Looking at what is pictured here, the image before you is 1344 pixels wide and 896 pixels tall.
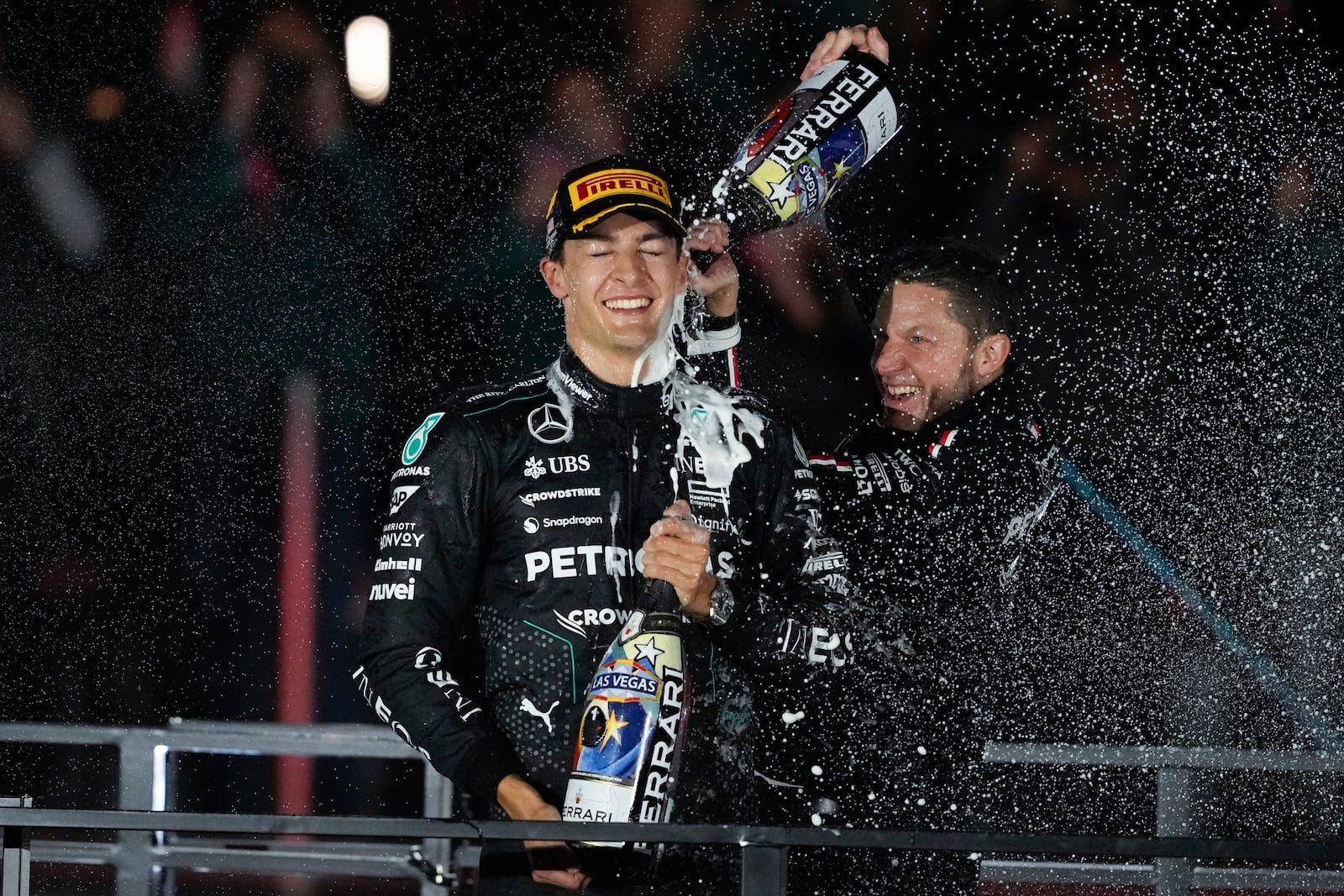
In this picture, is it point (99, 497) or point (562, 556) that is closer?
point (562, 556)

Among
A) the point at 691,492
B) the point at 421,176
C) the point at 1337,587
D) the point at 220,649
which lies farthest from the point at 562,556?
the point at 1337,587

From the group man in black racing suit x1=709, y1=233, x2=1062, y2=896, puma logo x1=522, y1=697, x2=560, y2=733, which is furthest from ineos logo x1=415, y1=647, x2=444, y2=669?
man in black racing suit x1=709, y1=233, x2=1062, y2=896

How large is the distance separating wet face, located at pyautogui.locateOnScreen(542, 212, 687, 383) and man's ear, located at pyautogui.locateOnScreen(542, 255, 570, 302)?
0.12 feet

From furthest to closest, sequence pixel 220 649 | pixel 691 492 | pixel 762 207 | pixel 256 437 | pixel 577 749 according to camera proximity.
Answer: pixel 220 649 < pixel 256 437 < pixel 762 207 < pixel 691 492 < pixel 577 749

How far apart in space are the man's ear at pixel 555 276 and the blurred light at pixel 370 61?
65 cm

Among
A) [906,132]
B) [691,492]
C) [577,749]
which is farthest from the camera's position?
[906,132]

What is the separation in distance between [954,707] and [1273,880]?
114cm

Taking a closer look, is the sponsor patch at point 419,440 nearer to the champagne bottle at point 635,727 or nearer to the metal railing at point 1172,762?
the champagne bottle at point 635,727

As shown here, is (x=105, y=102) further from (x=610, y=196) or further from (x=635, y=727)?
(x=635, y=727)

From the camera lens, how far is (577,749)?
1474mm

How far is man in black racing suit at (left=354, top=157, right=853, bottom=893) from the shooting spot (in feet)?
4.96

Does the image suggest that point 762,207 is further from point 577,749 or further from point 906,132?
point 577,749

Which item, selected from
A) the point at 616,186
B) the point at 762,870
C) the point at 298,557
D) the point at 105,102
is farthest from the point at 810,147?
the point at 105,102

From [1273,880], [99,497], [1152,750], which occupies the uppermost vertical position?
[99,497]
